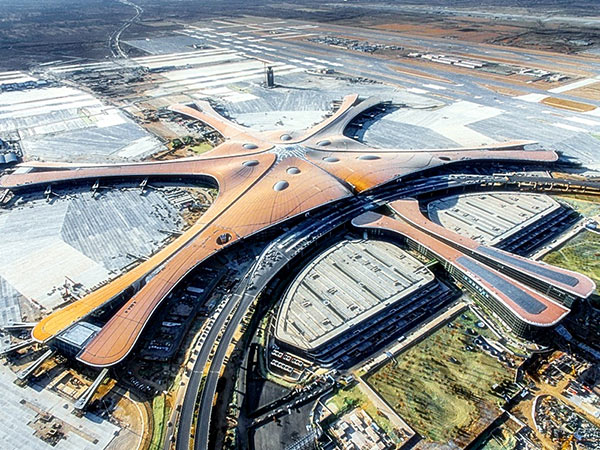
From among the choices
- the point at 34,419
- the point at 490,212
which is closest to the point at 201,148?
the point at 490,212

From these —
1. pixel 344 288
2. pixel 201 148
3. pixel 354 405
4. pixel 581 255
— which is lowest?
pixel 354 405

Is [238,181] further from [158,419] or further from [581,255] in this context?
[581,255]

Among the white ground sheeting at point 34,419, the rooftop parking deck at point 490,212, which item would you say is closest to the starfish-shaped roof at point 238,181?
the white ground sheeting at point 34,419

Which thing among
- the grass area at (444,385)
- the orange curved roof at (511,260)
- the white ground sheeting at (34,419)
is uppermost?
the orange curved roof at (511,260)

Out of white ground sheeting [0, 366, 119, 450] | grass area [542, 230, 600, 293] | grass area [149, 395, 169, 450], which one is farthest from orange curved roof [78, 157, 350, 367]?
grass area [542, 230, 600, 293]

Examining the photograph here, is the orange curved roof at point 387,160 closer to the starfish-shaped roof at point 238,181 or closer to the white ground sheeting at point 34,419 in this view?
the starfish-shaped roof at point 238,181

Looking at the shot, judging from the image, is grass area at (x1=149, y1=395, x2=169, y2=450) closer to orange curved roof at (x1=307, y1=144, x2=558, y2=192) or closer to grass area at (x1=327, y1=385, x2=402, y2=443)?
grass area at (x1=327, y1=385, x2=402, y2=443)
